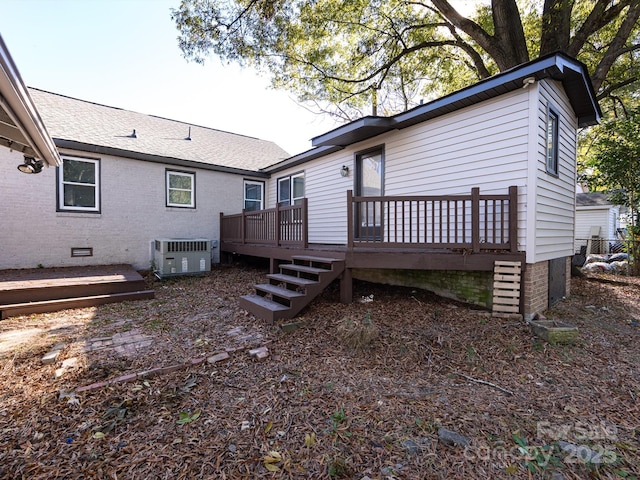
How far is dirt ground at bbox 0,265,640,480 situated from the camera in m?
1.90

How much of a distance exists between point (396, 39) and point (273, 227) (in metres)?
7.04

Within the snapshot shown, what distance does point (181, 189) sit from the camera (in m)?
9.40

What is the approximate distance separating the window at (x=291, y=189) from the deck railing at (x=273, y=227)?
1737mm

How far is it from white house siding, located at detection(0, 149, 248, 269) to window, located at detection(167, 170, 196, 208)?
15 centimetres

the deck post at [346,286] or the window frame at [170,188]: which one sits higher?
the window frame at [170,188]

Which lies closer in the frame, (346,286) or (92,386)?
(92,386)

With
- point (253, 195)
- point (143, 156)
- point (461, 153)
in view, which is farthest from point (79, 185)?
point (461, 153)

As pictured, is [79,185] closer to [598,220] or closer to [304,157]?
[304,157]

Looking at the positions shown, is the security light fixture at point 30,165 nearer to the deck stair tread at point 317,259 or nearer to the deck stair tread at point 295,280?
the deck stair tread at point 295,280

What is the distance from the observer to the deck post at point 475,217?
180 inches

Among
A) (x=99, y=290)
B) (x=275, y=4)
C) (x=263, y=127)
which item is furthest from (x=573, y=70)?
(x=263, y=127)

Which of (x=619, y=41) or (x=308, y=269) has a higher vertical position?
(x=619, y=41)

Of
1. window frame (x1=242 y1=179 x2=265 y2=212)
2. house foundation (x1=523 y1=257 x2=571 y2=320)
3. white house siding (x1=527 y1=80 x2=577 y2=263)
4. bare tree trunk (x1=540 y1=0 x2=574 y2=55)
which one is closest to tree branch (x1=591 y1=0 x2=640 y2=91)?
bare tree trunk (x1=540 y1=0 x2=574 y2=55)

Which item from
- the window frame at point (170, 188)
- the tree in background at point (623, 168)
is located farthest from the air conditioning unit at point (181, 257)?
the tree in background at point (623, 168)
